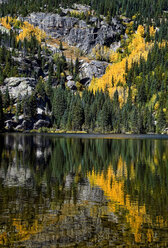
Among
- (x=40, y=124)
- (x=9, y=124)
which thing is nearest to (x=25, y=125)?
(x=40, y=124)

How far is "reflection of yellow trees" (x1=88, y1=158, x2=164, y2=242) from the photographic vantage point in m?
12.7

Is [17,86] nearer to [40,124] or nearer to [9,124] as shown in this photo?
[40,124]

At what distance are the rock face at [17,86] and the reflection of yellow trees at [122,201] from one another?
16643 centimetres

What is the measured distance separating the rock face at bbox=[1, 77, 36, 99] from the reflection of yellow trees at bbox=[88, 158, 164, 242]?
166 metres

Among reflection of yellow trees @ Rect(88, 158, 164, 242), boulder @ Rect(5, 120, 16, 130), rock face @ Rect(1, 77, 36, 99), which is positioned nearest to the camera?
reflection of yellow trees @ Rect(88, 158, 164, 242)

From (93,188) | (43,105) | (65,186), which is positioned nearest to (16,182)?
(65,186)

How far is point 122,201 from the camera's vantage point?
58.5 ft

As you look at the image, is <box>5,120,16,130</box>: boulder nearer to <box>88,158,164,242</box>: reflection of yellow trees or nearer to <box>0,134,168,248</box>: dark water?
<box>0,134,168,248</box>: dark water

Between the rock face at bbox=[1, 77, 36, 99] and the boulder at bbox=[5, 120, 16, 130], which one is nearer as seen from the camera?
the boulder at bbox=[5, 120, 16, 130]

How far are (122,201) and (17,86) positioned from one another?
184617 millimetres

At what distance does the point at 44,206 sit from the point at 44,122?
164 meters

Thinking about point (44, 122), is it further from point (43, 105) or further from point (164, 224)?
point (164, 224)

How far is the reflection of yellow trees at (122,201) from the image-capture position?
41.7 feet

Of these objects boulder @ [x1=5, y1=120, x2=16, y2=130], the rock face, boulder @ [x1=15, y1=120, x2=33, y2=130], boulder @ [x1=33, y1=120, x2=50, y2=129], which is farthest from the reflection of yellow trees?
the rock face
